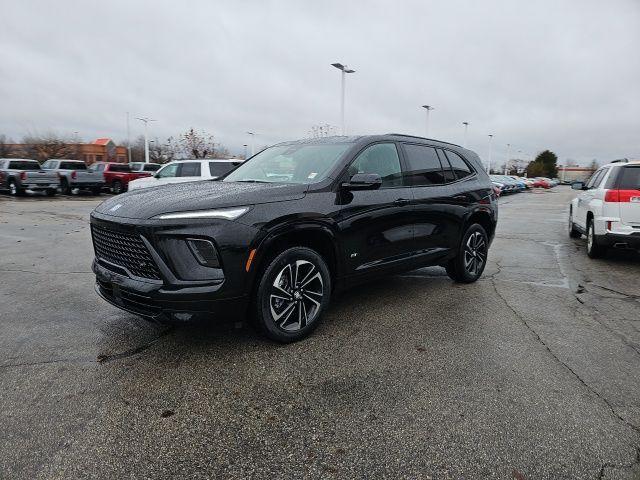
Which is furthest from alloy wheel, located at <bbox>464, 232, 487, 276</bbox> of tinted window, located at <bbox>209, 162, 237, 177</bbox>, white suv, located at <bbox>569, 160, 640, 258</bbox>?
tinted window, located at <bbox>209, 162, 237, 177</bbox>

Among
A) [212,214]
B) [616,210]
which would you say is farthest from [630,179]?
[212,214]

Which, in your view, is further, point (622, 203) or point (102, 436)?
point (622, 203)

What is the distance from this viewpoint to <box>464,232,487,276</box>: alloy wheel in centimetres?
Result: 578

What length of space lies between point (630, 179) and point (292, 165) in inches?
221

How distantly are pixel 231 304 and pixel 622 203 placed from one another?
6445mm

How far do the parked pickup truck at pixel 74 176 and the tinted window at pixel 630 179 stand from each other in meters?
23.0

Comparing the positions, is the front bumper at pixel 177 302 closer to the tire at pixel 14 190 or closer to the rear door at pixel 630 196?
the rear door at pixel 630 196

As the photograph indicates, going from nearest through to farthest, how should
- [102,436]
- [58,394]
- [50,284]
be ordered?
[102,436] → [58,394] → [50,284]

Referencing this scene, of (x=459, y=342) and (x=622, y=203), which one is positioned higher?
(x=622, y=203)

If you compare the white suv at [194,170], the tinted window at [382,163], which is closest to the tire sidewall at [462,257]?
the tinted window at [382,163]

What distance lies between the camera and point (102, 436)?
246 cm

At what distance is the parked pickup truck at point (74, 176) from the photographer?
22641 millimetres

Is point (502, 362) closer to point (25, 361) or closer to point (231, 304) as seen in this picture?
point (231, 304)

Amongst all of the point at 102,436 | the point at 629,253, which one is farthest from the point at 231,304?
the point at 629,253
